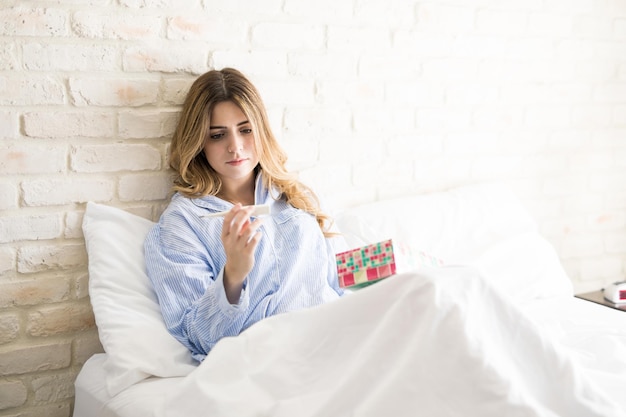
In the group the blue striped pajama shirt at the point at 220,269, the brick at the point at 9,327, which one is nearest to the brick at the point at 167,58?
the blue striped pajama shirt at the point at 220,269

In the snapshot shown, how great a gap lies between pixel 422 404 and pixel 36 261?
3.32ft

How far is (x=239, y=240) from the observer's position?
1.49 metres

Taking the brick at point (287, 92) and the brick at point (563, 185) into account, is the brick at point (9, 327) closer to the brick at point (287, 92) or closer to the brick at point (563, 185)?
the brick at point (287, 92)

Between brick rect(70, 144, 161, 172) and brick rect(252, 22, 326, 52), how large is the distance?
1.37ft

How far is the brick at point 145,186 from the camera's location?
5.98 ft

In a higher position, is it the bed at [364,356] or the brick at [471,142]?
the brick at [471,142]

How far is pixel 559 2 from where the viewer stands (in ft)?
7.98

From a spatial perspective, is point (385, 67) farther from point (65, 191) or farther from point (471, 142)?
point (65, 191)

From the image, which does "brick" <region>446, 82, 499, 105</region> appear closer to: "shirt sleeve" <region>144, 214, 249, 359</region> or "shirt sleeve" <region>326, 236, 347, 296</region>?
"shirt sleeve" <region>326, 236, 347, 296</region>

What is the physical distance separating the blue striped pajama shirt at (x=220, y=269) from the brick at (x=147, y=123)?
0.17 meters

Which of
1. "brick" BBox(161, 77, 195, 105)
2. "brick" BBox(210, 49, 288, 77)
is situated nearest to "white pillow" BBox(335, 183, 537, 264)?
"brick" BBox(210, 49, 288, 77)

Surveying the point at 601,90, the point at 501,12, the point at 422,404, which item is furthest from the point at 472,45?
the point at 422,404

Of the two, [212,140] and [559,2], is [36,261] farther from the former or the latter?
[559,2]

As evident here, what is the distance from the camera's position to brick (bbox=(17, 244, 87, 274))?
1.72 meters
